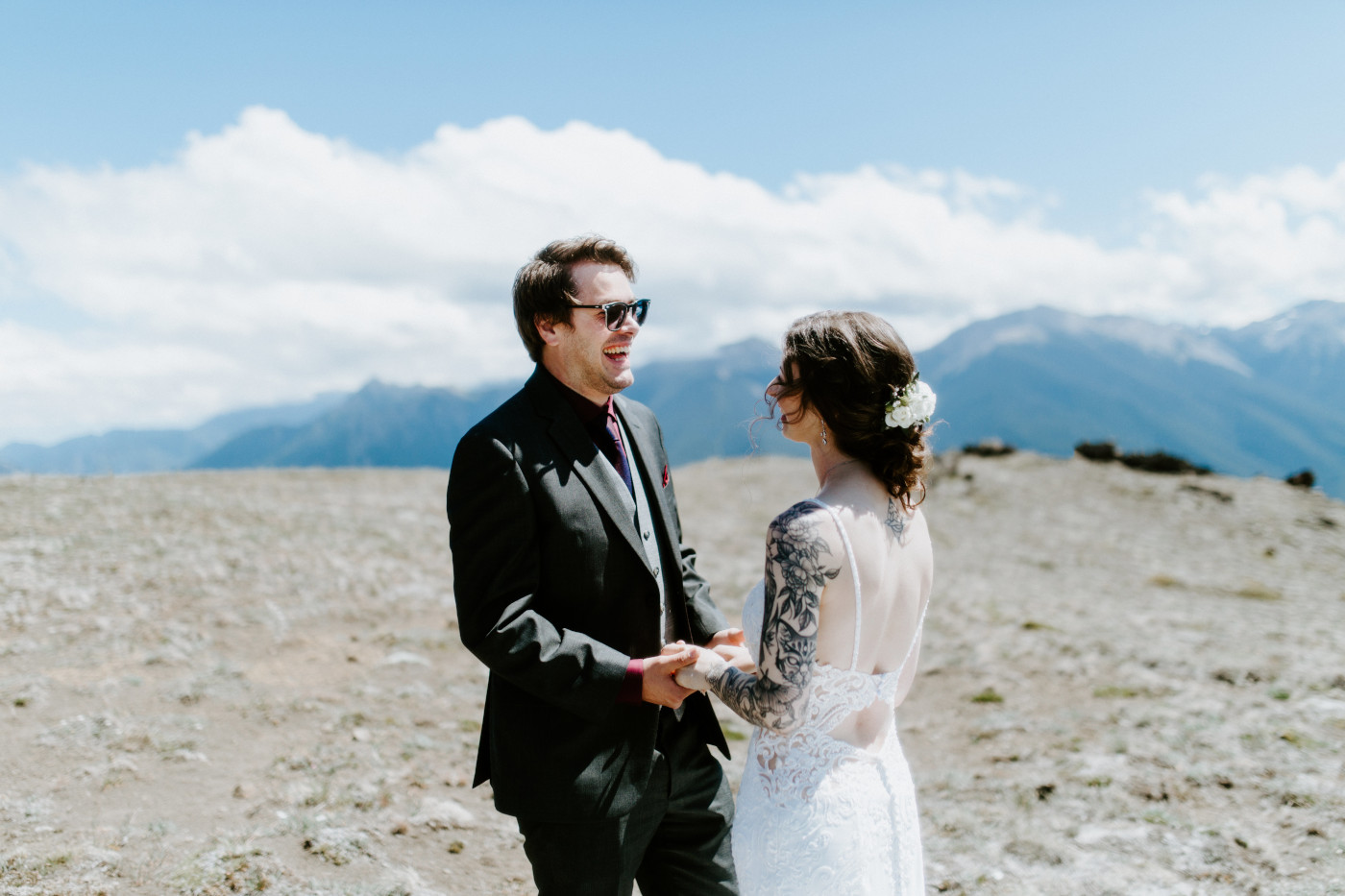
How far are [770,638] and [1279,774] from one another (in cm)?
577

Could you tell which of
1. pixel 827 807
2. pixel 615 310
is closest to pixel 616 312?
pixel 615 310

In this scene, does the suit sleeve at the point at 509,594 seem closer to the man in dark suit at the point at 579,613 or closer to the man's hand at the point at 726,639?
the man in dark suit at the point at 579,613

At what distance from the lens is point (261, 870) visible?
458 cm

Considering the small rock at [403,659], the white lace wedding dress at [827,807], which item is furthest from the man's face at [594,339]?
the small rock at [403,659]

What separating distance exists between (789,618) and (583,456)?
1017 millimetres

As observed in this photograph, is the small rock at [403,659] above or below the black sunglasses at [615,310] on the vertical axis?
below

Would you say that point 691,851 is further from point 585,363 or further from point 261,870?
point 261,870

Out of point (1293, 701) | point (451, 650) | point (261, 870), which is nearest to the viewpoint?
point (261, 870)

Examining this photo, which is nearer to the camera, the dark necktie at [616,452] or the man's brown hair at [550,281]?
the man's brown hair at [550,281]

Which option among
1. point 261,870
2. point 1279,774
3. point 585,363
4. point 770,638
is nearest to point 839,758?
point 770,638

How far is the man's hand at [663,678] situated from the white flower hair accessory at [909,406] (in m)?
1.19

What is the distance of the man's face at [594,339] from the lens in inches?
126

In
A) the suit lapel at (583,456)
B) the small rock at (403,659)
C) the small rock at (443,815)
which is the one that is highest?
the suit lapel at (583,456)

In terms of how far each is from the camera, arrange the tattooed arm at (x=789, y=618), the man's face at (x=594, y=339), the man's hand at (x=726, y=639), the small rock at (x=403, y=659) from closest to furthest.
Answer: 1. the tattooed arm at (x=789, y=618)
2. the man's face at (x=594, y=339)
3. the man's hand at (x=726, y=639)
4. the small rock at (x=403, y=659)
